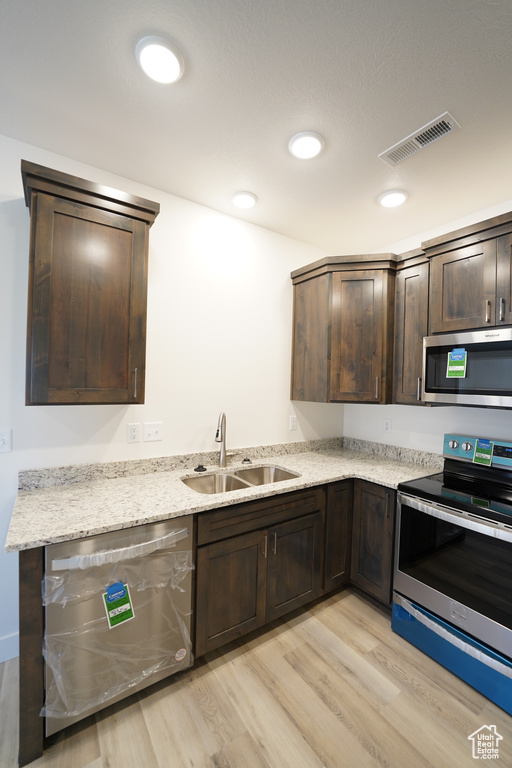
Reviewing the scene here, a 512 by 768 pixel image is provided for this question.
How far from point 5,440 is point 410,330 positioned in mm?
2529

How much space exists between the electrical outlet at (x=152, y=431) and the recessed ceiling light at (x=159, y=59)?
1695 mm

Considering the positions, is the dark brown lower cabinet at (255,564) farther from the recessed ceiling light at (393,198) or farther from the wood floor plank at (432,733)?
the recessed ceiling light at (393,198)

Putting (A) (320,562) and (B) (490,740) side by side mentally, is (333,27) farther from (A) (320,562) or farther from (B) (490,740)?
(B) (490,740)

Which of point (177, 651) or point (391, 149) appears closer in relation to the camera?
point (177, 651)

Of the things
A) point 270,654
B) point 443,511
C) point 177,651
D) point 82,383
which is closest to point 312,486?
point 443,511

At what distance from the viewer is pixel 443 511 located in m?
1.71

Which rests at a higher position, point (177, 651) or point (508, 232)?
point (508, 232)

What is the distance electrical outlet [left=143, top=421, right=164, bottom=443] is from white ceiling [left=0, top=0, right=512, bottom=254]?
1514 millimetres

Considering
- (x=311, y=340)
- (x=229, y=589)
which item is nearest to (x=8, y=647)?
(x=229, y=589)

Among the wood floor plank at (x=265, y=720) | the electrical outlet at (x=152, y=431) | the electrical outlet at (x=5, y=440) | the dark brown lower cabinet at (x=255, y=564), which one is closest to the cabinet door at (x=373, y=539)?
the dark brown lower cabinet at (x=255, y=564)

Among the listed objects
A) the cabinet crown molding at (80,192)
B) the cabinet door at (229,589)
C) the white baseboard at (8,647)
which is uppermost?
the cabinet crown molding at (80,192)

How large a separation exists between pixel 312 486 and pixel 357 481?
43 cm

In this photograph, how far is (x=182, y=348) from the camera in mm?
2215

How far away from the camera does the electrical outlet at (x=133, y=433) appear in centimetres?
201
